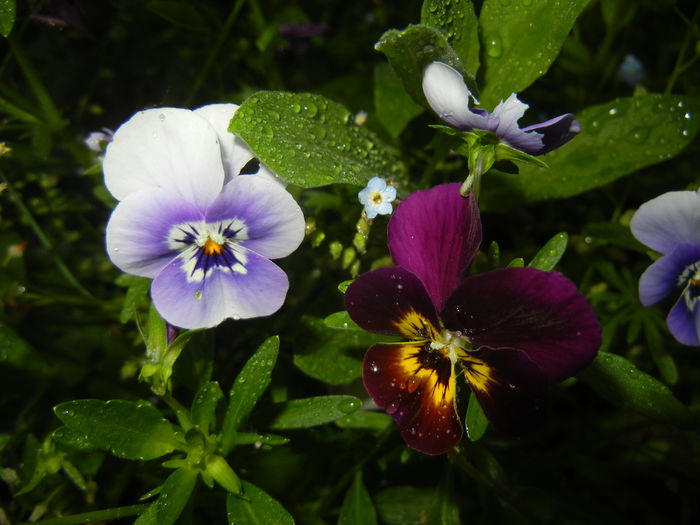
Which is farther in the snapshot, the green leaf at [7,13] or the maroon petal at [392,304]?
the green leaf at [7,13]

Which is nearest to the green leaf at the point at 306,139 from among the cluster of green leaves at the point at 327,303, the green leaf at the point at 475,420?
the cluster of green leaves at the point at 327,303

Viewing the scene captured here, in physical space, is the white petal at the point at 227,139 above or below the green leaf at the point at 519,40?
below

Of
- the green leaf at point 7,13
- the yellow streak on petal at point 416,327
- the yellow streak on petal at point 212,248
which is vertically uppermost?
the green leaf at point 7,13

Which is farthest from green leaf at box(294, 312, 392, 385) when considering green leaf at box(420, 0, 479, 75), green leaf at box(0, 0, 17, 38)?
green leaf at box(0, 0, 17, 38)

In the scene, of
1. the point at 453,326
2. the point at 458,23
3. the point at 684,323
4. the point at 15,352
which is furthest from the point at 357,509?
the point at 458,23

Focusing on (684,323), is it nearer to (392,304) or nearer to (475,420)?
(475,420)

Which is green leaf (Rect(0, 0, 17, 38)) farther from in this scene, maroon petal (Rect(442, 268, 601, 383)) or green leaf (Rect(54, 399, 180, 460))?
maroon petal (Rect(442, 268, 601, 383))

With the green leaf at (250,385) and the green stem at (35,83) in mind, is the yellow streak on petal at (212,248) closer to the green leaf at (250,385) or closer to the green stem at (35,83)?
the green leaf at (250,385)

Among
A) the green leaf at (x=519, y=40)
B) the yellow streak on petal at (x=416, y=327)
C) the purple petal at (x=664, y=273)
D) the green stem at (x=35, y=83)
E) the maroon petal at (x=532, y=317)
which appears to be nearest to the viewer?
the maroon petal at (x=532, y=317)
